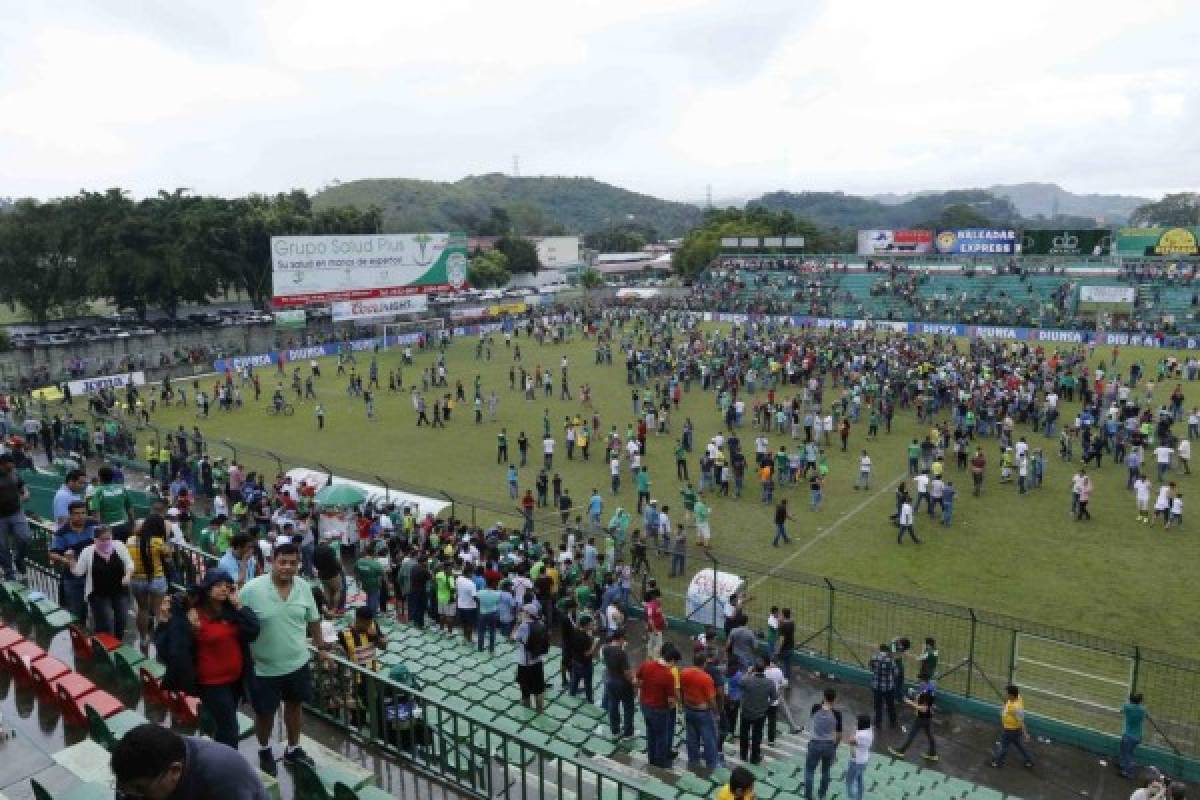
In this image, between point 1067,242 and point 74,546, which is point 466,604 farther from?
point 1067,242

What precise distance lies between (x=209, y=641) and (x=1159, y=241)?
61742 mm

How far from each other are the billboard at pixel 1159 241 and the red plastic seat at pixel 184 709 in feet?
198

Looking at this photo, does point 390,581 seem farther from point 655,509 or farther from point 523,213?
point 523,213

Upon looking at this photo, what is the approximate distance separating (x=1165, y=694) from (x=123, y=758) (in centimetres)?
1255

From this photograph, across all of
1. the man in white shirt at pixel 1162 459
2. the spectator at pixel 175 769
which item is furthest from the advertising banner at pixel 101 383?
the spectator at pixel 175 769

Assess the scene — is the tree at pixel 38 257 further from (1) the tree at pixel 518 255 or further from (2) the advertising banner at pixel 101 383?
(1) the tree at pixel 518 255

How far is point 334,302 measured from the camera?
48.6 metres

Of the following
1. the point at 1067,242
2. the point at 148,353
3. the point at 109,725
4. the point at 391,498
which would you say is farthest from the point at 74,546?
the point at 1067,242

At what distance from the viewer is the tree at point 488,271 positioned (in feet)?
271

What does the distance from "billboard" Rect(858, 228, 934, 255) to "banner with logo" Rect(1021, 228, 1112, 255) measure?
761cm

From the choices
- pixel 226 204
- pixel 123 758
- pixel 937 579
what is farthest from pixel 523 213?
pixel 123 758

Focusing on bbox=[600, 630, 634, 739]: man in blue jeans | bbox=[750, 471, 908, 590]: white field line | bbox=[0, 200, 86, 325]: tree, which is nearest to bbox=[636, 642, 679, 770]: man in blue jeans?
bbox=[600, 630, 634, 739]: man in blue jeans

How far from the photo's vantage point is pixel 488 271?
8362cm

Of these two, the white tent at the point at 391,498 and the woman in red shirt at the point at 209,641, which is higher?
the woman in red shirt at the point at 209,641
